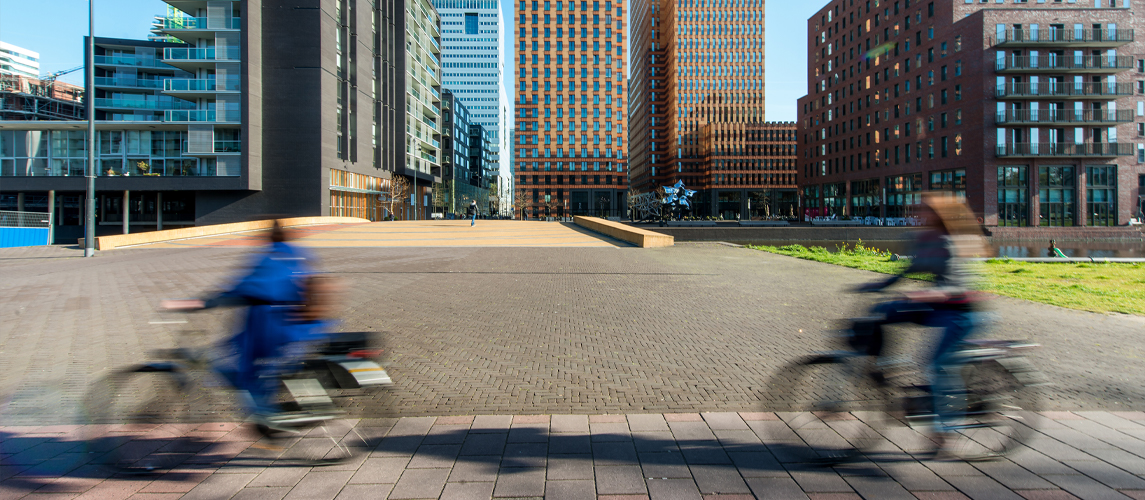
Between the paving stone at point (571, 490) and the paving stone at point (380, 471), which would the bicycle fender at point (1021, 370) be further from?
the paving stone at point (380, 471)

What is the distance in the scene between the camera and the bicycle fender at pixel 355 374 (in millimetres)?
3264

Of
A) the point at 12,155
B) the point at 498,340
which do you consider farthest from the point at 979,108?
the point at 12,155

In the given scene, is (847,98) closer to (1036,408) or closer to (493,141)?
(1036,408)

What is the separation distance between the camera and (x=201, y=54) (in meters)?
45.3

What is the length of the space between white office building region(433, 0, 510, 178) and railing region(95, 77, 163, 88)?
4902 inches

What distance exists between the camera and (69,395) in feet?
15.3

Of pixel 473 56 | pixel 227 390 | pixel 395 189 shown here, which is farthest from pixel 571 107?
pixel 227 390

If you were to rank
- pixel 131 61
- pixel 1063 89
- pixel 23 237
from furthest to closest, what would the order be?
pixel 131 61
pixel 1063 89
pixel 23 237

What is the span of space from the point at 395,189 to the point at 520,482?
199 ft

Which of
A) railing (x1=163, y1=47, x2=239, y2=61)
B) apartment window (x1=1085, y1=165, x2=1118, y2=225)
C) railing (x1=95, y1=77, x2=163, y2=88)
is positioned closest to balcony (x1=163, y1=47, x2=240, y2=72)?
railing (x1=163, y1=47, x2=239, y2=61)

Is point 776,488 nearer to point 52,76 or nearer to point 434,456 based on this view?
point 434,456

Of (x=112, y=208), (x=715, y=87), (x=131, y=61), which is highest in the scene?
(x=715, y=87)

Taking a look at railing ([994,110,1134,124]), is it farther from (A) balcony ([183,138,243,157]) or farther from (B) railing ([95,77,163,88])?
(B) railing ([95,77,163,88])

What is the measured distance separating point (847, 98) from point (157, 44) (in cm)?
7802
